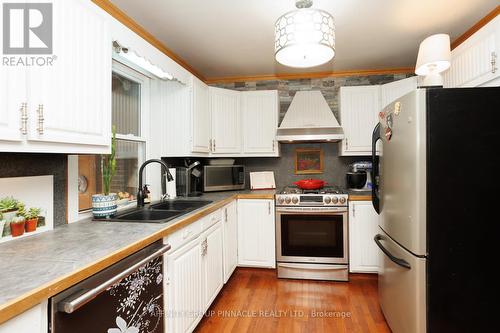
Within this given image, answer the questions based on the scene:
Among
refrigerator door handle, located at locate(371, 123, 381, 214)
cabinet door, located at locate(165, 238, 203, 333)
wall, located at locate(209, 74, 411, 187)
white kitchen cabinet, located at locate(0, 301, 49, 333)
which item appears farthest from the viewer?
wall, located at locate(209, 74, 411, 187)

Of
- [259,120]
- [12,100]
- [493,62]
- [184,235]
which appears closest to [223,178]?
[259,120]

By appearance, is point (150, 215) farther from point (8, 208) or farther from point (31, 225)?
point (8, 208)

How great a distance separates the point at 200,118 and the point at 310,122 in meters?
1.27

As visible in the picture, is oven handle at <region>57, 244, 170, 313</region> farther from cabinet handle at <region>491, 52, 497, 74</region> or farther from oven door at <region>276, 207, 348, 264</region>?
cabinet handle at <region>491, 52, 497, 74</region>

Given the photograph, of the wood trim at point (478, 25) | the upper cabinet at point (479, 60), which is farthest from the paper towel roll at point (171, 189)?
the wood trim at point (478, 25)

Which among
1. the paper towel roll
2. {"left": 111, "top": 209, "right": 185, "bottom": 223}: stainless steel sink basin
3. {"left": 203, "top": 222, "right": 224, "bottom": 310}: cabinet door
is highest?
the paper towel roll

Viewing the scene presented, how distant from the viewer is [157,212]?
213cm

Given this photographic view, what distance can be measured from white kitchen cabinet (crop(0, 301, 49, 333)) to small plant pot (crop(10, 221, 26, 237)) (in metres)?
0.69

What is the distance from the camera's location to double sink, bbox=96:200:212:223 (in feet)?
5.84

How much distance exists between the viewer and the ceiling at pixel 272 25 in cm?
196

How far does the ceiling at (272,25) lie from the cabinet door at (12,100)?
1.19 metres

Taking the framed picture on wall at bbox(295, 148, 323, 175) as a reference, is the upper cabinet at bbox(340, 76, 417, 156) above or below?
above

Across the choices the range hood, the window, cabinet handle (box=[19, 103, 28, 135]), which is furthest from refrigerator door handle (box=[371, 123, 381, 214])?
cabinet handle (box=[19, 103, 28, 135])

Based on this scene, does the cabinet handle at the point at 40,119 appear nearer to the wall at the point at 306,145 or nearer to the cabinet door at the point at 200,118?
the cabinet door at the point at 200,118
